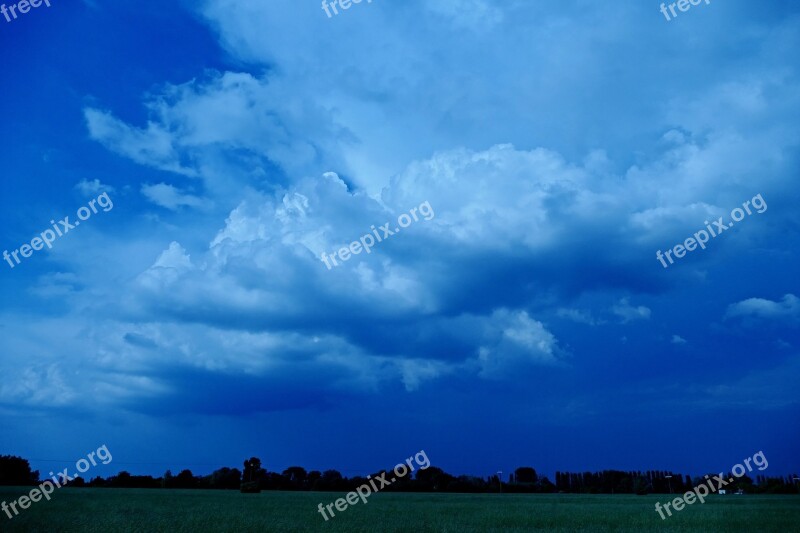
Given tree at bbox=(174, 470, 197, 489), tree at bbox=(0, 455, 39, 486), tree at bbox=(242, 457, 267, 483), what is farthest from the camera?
tree at bbox=(174, 470, 197, 489)

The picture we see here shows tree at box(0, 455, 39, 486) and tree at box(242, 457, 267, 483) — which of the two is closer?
tree at box(242, 457, 267, 483)

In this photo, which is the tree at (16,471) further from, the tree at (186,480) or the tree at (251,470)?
the tree at (251,470)

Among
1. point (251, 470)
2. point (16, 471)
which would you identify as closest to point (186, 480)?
point (16, 471)

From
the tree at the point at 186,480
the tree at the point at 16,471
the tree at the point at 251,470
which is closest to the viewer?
the tree at the point at 251,470

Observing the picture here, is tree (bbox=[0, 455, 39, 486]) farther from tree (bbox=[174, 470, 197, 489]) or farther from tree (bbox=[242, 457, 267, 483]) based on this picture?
tree (bbox=[242, 457, 267, 483])

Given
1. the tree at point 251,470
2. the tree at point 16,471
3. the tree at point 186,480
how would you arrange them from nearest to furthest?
1. the tree at point 251,470
2. the tree at point 16,471
3. the tree at point 186,480

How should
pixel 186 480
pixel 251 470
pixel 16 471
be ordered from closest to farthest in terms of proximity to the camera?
pixel 251 470 → pixel 16 471 → pixel 186 480

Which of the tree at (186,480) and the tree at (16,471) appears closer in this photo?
the tree at (16,471)

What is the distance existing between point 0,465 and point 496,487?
4214 inches

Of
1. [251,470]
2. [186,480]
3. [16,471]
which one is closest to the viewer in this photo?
[251,470]

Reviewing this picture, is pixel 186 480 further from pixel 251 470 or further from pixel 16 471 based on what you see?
pixel 251 470

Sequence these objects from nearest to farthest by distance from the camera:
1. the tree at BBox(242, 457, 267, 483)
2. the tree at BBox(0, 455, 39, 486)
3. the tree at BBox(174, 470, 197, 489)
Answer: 1. the tree at BBox(242, 457, 267, 483)
2. the tree at BBox(0, 455, 39, 486)
3. the tree at BBox(174, 470, 197, 489)

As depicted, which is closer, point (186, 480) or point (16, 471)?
point (16, 471)

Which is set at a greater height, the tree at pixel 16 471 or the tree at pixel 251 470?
the tree at pixel 16 471
